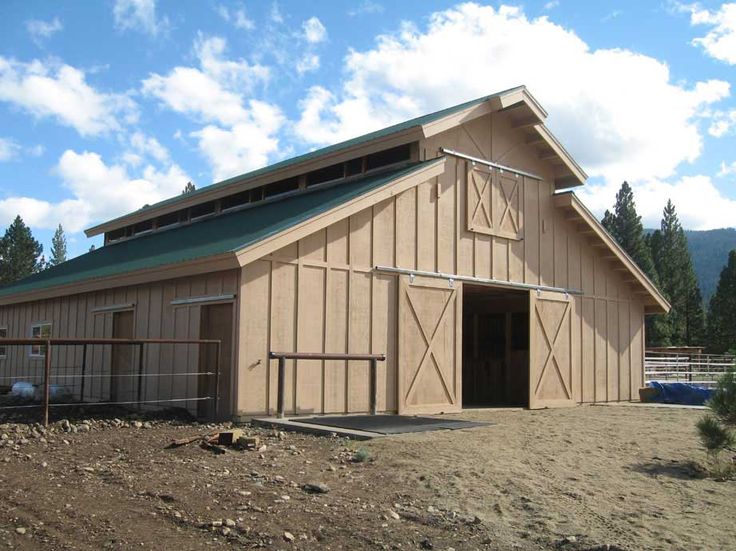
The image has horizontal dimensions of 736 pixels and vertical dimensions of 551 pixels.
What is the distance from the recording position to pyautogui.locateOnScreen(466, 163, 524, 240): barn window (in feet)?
55.7

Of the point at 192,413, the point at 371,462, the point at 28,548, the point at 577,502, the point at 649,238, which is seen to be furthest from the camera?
the point at 649,238

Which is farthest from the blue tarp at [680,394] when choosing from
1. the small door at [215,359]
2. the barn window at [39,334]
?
the barn window at [39,334]

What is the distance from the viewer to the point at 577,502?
7.86 metres

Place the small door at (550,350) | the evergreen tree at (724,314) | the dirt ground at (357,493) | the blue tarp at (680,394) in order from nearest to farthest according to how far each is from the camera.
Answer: the dirt ground at (357,493), the small door at (550,350), the blue tarp at (680,394), the evergreen tree at (724,314)

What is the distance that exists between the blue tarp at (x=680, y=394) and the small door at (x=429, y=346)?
730 cm

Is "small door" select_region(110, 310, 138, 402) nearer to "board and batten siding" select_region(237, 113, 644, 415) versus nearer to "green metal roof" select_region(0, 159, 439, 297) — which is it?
"green metal roof" select_region(0, 159, 439, 297)

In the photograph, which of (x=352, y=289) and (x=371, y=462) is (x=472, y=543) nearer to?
(x=371, y=462)

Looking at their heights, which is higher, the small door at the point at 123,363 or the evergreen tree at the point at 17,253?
the evergreen tree at the point at 17,253

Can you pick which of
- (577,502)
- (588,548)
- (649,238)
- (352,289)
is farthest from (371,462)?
(649,238)

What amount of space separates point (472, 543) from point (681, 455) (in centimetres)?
536

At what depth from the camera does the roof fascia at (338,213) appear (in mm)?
12312

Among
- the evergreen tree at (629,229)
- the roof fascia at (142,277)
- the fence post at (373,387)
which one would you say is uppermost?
the evergreen tree at (629,229)

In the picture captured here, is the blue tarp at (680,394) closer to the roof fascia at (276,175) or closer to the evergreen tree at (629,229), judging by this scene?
→ the roof fascia at (276,175)

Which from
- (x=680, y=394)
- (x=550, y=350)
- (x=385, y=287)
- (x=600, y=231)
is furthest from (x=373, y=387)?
(x=680, y=394)
